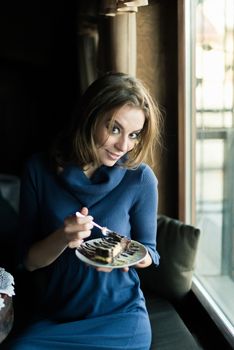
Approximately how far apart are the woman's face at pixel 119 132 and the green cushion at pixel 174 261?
1.94 ft

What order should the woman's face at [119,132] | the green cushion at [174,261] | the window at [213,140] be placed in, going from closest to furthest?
the woman's face at [119,132] < the green cushion at [174,261] < the window at [213,140]

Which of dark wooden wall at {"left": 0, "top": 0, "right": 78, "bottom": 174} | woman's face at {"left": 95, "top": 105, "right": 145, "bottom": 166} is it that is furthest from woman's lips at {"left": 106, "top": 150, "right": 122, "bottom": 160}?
dark wooden wall at {"left": 0, "top": 0, "right": 78, "bottom": 174}

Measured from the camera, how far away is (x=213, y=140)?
203cm

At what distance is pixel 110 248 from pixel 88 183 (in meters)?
0.23

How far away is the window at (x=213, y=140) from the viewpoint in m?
1.83

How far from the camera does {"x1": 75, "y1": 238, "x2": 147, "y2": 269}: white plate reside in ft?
3.72

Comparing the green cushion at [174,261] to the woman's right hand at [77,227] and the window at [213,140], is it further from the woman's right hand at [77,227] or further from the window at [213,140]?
the woman's right hand at [77,227]

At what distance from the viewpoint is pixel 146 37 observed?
193 cm

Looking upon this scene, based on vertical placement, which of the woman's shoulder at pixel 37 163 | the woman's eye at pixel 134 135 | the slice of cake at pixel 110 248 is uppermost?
the woman's eye at pixel 134 135

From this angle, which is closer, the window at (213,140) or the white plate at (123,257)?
the white plate at (123,257)

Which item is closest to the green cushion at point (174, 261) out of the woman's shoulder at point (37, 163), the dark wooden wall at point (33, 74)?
the woman's shoulder at point (37, 163)

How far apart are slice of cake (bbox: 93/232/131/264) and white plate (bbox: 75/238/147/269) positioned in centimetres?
1

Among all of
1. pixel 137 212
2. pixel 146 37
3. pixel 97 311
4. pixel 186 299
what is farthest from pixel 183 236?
pixel 146 37

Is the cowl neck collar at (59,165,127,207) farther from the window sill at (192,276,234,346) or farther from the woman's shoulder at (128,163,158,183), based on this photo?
the window sill at (192,276,234,346)
